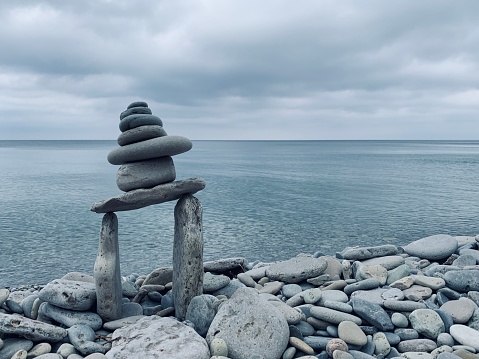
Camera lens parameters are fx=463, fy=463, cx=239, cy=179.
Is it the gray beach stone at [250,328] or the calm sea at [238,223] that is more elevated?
the gray beach stone at [250,328]

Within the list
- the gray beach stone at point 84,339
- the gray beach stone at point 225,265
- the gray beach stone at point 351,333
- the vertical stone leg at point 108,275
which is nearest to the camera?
the gray beach stone at point 84,339

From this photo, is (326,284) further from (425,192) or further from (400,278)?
(425,192)

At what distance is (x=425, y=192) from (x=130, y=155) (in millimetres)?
44171

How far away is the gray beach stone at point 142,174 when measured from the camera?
32.9 ft

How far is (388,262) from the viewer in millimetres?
12555

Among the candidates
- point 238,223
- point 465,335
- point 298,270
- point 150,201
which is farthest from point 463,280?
point 238,223

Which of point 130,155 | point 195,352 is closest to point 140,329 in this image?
point 195,352

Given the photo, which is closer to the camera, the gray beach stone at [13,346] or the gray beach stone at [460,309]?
the gray beach stone at [13,346]

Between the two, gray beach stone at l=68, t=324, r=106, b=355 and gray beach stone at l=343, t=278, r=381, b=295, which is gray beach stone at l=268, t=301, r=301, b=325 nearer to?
gray beach stone at l=343, t=278, r=381, b=295

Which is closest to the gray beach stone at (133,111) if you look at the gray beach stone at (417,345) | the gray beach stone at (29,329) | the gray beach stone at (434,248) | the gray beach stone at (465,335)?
the gray beach stone at (29,329)

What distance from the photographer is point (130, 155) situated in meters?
9.96

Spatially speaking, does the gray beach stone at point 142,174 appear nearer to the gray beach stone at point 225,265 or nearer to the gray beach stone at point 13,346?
the gray beach stone at point 225,265

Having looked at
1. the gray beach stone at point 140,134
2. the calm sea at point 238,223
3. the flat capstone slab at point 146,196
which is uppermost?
the gray beach stone at point 140,134

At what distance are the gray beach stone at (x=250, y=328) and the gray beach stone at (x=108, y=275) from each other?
7.45 ft
